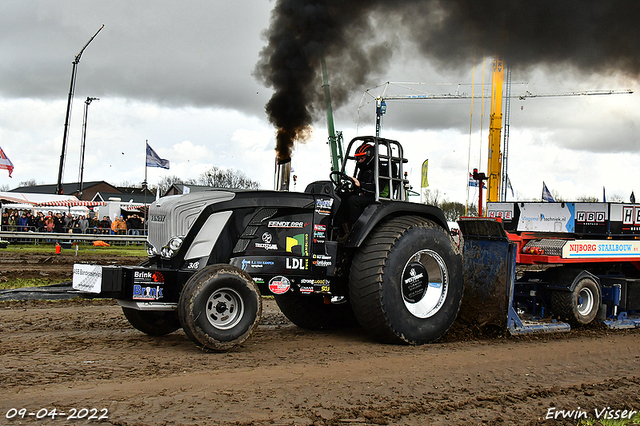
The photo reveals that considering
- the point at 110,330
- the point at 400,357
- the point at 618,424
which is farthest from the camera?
the point at 110,330

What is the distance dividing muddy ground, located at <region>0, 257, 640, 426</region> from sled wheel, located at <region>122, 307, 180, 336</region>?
0.12 metres

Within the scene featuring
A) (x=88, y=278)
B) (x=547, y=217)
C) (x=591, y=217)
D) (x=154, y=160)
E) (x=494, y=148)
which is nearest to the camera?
(x=88, y=278)

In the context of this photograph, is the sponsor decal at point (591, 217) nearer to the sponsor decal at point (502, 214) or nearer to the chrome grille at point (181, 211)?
the sponsor decal at point (502, 214)

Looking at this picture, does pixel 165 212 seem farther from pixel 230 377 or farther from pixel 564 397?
pixel 564 397

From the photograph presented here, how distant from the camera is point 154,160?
109ft

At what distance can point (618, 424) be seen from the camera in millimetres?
4328

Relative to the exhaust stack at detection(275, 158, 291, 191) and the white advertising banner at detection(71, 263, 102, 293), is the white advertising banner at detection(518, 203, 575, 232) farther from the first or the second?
the white advertising banner at detection(71, 263, 102, 293)

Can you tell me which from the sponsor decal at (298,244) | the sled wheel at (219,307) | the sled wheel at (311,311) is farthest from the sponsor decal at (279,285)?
the sled wheel at (311,311)

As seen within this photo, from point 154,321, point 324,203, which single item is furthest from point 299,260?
point 154,321

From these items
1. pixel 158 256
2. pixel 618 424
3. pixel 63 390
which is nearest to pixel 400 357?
pixel 618 424

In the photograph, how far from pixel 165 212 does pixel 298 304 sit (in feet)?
7.70

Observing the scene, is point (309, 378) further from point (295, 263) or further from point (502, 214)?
point (502, 214)

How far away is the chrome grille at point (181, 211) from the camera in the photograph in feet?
20.1

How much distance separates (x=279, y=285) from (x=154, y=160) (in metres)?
28.4
